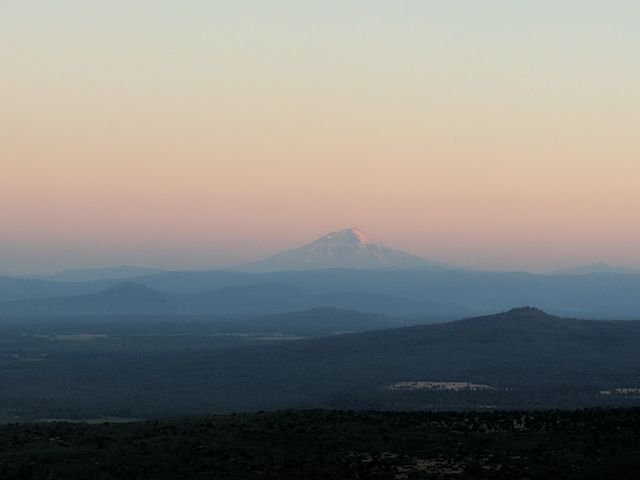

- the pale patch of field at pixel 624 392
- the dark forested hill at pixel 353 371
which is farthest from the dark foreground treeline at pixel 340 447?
the pale patch of field at pixel 624 392

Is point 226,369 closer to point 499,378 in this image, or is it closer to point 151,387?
point 151,387

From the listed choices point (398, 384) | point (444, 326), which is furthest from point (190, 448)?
point (444, 326)

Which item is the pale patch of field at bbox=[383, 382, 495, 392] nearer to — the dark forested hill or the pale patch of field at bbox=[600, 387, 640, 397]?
the dark forested hill

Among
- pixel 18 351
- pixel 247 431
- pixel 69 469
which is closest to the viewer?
pixel 69 469

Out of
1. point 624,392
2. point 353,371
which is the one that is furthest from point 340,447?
point 353,371

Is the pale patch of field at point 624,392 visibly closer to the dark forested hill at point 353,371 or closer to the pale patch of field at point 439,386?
the dark forested hill at point 353,371

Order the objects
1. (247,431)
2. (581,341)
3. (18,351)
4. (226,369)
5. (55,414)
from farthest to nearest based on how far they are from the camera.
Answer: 1. (18,351)
2. (581,341)
3. (226,369)
4. (55,414)
5. (247,431)
